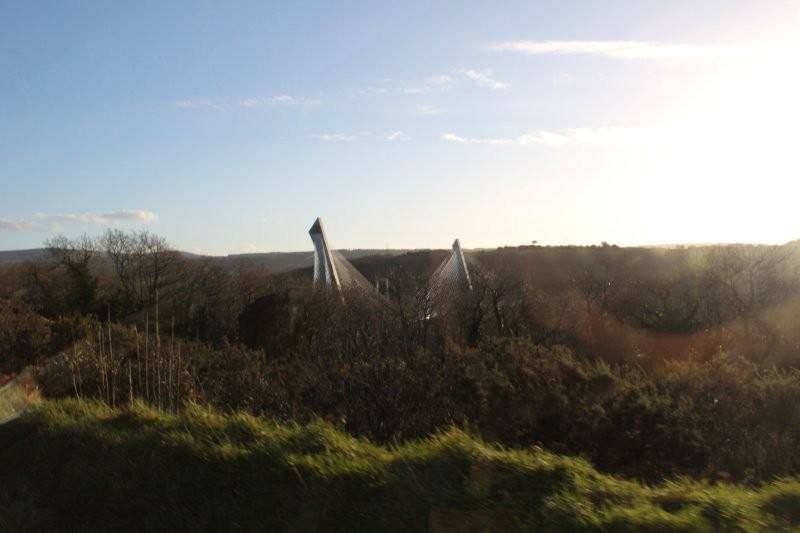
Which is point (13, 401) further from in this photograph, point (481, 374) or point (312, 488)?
point (312, 488)

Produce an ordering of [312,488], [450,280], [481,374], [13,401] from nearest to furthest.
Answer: [312,488] < [13,401] < [481,374] < [450,280]

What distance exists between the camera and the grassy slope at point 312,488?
4.76 metres

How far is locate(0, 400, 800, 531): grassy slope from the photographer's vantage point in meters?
4.76

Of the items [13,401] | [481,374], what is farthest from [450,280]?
[13,401]

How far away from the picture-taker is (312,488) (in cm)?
552

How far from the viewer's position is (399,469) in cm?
552

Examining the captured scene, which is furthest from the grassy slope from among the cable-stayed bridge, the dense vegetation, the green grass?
the cable-stayed bridge

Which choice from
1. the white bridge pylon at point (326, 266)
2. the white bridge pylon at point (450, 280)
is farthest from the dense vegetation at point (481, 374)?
the white bridge pylon at point (326, 266)

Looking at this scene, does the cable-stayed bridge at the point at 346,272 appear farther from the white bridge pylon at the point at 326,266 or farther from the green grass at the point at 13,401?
the green grass at the point at 13,401

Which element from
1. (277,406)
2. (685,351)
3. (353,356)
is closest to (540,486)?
(277,406)

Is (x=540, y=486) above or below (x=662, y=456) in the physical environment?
above

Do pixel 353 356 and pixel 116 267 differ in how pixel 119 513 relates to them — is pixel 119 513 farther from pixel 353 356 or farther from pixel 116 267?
pixel 116 267

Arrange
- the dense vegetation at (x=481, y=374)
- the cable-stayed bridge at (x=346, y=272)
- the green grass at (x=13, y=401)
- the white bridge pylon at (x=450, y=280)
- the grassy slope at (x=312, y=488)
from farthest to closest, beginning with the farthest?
the cable-stayed bridge at (x=346, y=272), the white bridge pylon at (x=450, y=280), the dense vegetation at (x=481, y=374), the green grass at (x=13, y=401), the grassy slope at (x=312, y=488)

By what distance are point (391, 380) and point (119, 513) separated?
408 centimetres
